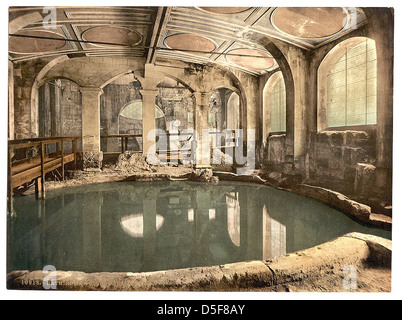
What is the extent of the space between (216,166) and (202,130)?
1.26 metres

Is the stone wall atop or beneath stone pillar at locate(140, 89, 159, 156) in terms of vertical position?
beneath

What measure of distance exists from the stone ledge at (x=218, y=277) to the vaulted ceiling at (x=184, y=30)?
298 cm

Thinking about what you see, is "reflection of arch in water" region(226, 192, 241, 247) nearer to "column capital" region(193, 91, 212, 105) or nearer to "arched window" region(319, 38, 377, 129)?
"arched window" region(319, 38, 377, 129)

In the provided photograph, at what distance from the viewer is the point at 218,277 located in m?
2.14

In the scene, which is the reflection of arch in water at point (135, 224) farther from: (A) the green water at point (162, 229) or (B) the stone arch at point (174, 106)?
(B) the stone arch at point (174, 106)

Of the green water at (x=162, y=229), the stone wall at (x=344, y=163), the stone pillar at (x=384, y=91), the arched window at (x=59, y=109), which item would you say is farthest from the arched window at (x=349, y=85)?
the arched window at (x=59, y=109)

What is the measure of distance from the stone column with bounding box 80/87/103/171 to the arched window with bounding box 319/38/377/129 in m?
6.64

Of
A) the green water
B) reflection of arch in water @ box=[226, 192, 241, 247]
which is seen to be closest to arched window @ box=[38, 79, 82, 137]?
the green water

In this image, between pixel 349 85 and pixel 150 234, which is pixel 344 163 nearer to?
pixel 349 85

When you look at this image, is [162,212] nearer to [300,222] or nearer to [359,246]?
[300,222]

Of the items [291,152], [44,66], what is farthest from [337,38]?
[44,66]

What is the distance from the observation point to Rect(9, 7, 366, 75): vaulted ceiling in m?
3.77

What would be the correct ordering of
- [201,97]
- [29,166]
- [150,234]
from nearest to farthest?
[150,234] → [29,166] → [201,97]

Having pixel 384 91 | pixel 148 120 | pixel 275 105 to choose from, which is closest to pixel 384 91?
pixel 384 91
